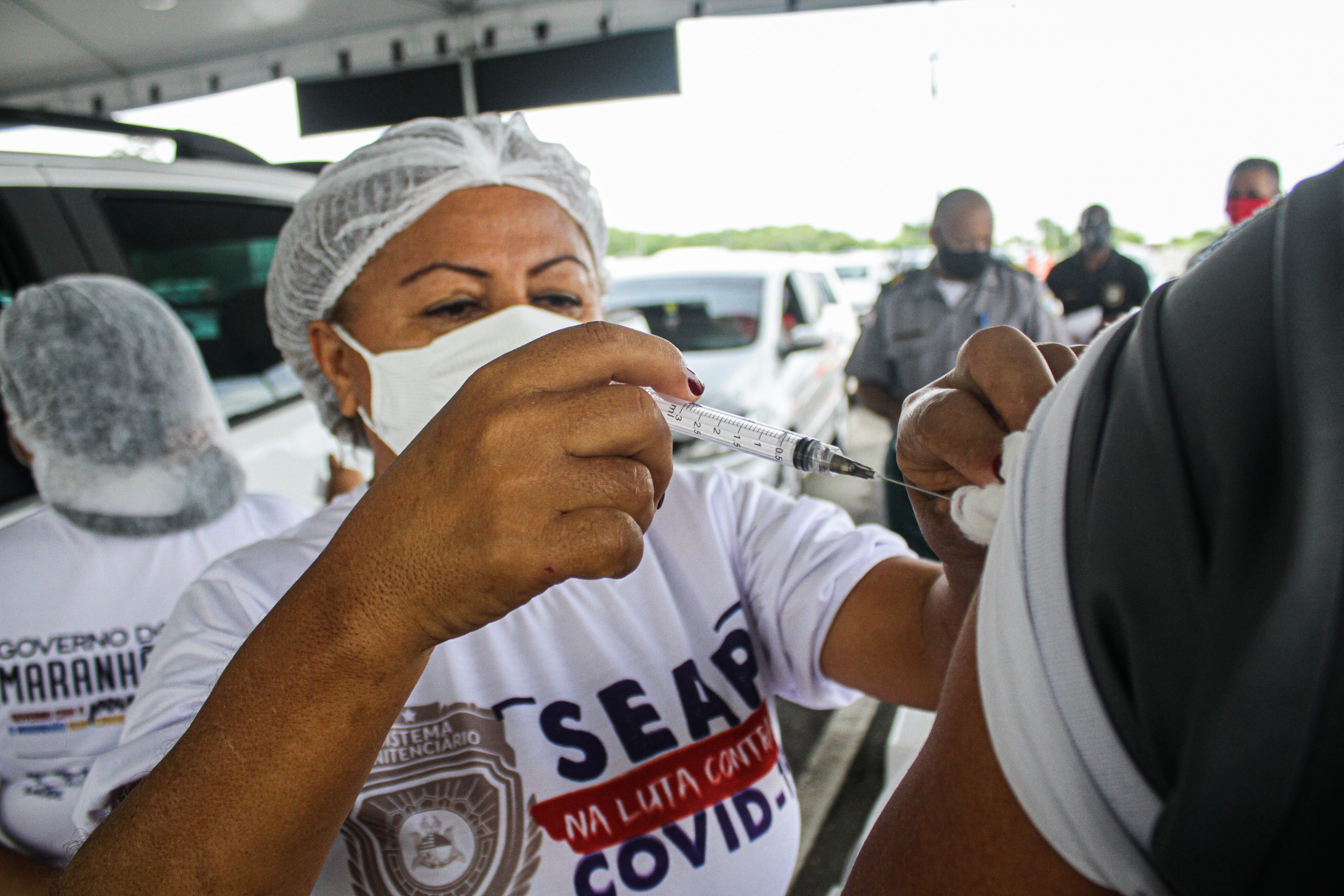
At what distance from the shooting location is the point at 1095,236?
3789 mm

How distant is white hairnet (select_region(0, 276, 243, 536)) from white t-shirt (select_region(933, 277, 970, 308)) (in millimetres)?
2356

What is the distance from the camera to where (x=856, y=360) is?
313 cm

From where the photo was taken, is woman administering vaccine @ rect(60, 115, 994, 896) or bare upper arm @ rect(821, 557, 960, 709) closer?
woman administering vaccine @ rect(60, 115, 994, 896)

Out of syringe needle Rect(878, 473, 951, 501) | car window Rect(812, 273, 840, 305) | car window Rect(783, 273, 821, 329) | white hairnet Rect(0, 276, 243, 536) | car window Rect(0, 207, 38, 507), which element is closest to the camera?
syringe needle Rect(878, 473, 951, 501)

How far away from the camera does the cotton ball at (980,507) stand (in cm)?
65

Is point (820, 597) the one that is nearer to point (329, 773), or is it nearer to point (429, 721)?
point (429, 721)

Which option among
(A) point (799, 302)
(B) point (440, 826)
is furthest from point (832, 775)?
(A) point (799, 302)

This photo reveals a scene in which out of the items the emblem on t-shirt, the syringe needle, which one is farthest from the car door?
Result: the syringe needle

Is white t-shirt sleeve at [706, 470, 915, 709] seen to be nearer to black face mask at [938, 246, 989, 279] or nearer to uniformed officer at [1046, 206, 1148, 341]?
black face mask at [938, 246, 989, 279]

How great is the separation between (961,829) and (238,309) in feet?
9.08

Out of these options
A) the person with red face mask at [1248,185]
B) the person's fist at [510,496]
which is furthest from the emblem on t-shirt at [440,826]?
the person with red face mask at [1248,185]

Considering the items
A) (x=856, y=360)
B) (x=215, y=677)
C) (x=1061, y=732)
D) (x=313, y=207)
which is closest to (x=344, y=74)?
(x=856, y=360)

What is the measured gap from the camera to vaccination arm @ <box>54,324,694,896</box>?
→ 2.04ft

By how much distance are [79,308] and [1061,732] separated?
181cm
